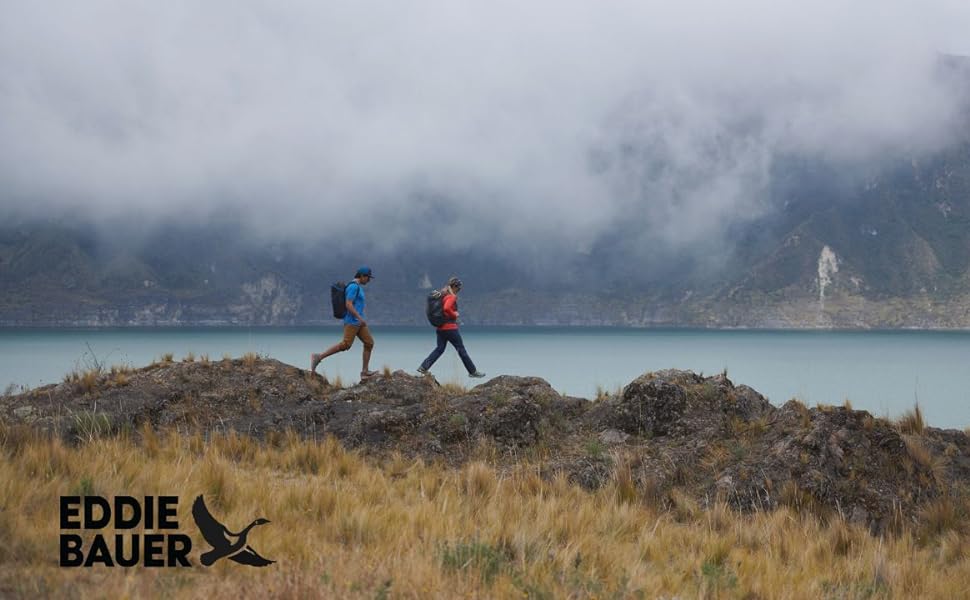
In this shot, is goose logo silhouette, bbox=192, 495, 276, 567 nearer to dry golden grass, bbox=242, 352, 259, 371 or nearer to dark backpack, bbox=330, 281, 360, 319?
dry golden grass, bbox=242, 352, 259, 371

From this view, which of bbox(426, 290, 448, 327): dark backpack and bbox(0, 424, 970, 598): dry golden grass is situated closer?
bbox(0, 424, 970, 598): dry golden grass

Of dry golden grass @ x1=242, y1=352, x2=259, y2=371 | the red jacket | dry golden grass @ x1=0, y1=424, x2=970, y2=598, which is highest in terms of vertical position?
the red jacket

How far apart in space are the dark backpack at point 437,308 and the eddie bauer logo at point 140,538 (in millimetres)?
9582

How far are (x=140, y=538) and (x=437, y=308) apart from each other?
34.0 feet

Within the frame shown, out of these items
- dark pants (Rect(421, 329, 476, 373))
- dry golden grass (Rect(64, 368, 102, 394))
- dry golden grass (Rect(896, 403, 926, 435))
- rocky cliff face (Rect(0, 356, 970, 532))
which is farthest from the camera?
dark pants (Rect(421, 329, 476, 373))

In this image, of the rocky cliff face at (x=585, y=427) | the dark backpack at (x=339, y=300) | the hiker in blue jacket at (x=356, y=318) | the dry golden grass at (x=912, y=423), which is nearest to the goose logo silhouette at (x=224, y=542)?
the rocky cliff face at (x=585, y=427)

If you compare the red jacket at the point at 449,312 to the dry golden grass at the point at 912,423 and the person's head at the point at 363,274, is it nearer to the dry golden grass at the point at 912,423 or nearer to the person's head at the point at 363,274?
the person's head at the point at 363,274

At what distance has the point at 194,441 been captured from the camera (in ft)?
30.7

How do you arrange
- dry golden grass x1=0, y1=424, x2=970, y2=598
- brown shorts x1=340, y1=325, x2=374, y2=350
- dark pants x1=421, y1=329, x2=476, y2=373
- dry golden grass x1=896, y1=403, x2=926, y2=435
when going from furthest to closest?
dark pants x1=421, y1=329, x2=476, y2=373
brown shorts x1=340, y1=325, x2=374, y2=350
dry golden grass x1=896, y1=403, x2=926, y2=435
dry golden grass x1=0, y1=424, x2=970, y2=598

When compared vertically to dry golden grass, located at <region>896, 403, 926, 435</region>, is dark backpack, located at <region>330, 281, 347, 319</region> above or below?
above

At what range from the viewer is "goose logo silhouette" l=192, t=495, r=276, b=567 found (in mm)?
4723

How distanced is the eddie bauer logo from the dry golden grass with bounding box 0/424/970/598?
11 cm

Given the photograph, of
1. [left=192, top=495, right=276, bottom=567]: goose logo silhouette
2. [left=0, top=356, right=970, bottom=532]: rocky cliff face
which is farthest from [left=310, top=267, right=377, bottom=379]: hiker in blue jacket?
[left=192, top=495, right=276, bottom=567]: goose logo silhouette

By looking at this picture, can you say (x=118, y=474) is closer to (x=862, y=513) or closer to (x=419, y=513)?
(x=419, y=513)
